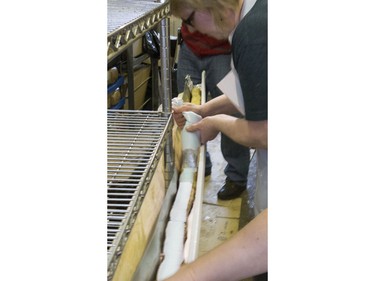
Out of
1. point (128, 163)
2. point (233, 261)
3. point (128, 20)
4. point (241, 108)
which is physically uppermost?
point (128, 20)

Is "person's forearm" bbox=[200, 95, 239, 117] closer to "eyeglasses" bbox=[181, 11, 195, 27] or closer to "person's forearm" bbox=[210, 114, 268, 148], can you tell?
"person's forearm" bbox=[210, 114, 268, 148]

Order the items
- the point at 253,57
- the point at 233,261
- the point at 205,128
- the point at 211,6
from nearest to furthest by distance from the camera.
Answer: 1. the point at 233,261
2. the point at 253,57
3. the point at 211,6
4. the point at 205,128

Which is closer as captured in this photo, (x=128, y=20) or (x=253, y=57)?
(x=128, y=20)

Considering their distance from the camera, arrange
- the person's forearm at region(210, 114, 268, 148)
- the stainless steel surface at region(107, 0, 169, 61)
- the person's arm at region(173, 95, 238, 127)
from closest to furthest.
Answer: the stainless steel surface at region(107, 0, 169, 61)
the person's forearm at region(210, 114, 268, 148)
the person's arm at region(173, 95, 238, 127)

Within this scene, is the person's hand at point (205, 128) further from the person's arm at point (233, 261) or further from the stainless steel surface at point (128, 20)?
the person's arm at point (233, 261)

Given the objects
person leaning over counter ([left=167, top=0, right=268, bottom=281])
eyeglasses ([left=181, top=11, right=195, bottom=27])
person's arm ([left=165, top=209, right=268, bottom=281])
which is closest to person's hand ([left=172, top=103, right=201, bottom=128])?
person leaning over counter ([left=167, top=0, right=268, bottom=281])

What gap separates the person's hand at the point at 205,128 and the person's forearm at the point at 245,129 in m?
0.01

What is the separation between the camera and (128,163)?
0.81 m

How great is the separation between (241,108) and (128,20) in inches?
14.9

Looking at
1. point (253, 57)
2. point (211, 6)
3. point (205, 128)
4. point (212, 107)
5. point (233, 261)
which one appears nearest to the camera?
point (233, 261)

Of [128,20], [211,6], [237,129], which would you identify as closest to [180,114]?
[237,129]

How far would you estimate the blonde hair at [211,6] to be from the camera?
35.2 inches

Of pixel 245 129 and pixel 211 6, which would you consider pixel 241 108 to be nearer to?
pixel 245 129

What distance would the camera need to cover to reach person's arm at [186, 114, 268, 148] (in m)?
0.87
